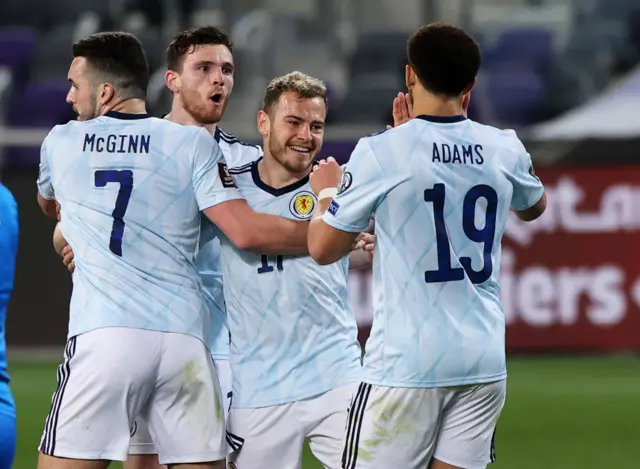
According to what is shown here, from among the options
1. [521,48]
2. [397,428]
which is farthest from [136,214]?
[521,48]

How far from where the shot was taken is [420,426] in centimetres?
449

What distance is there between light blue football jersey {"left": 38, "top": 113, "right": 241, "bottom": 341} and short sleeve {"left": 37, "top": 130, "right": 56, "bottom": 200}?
145 millimetres

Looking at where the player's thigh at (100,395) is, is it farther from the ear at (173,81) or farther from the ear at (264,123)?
the ear at (173,81)

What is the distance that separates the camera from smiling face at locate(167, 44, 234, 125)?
19.0 feet

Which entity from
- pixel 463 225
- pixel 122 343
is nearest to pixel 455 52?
pixel 463 225

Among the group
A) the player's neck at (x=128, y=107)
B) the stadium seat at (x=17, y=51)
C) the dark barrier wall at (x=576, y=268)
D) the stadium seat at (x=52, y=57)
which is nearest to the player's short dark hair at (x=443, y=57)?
the player's neck at (x=128, y=107)

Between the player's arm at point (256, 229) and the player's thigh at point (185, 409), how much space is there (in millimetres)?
428

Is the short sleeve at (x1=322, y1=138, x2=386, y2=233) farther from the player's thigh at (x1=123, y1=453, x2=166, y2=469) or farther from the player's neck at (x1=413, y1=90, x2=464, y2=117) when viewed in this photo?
the player's thigh at (x1=123, y1=453, x2=166, y2=469)

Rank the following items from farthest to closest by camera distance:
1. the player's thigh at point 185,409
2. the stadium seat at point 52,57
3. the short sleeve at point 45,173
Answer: the stadium seat at point 52,57 → the short sleeve at point 45,173 → the player's thigh at point 185,409

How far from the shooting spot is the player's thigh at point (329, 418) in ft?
17.3

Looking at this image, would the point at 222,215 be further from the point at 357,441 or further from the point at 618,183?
the point at 618,183

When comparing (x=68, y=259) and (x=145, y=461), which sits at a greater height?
(x=68, y=259)

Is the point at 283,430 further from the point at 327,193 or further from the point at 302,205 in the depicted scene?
the point at 327,193

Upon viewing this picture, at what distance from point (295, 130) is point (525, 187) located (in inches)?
41.0
